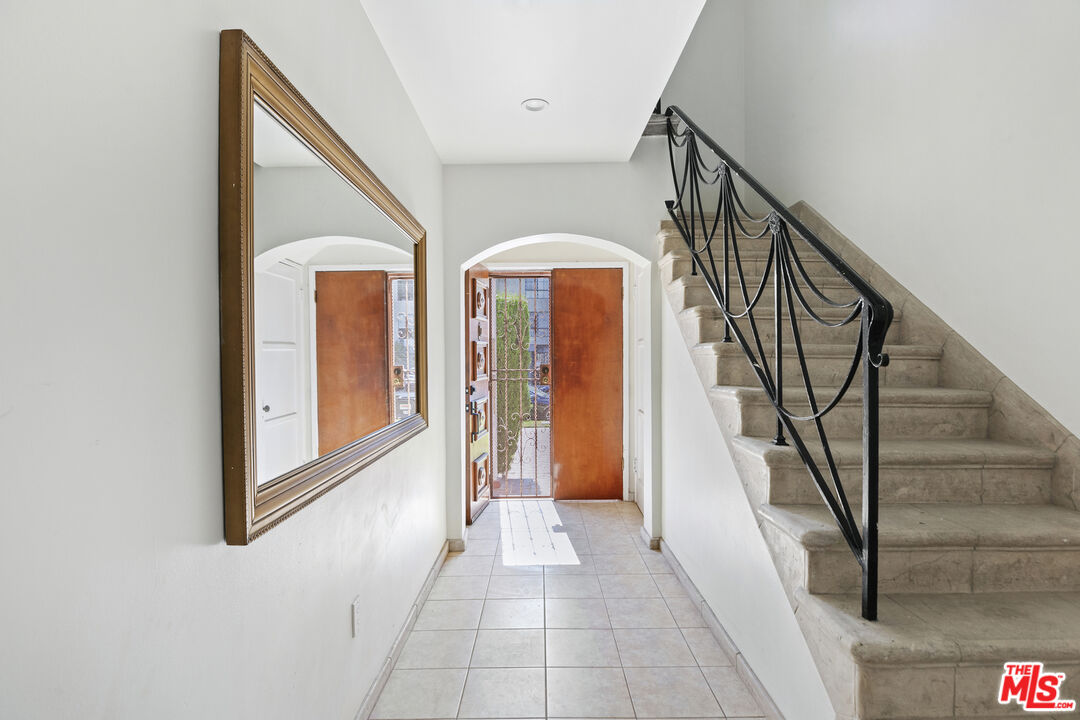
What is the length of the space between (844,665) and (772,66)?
3.80 metres

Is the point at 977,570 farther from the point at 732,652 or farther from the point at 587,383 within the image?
the point at 587,383

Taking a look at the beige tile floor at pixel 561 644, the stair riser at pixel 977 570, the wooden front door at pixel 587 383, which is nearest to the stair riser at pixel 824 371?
the stair riser at pixel 977 570

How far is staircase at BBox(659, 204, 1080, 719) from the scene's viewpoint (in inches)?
47.8

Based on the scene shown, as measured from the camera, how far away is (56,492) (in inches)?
27.3

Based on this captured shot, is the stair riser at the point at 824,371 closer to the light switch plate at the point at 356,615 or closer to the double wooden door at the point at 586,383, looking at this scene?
the light switch plate at the point at 356,615

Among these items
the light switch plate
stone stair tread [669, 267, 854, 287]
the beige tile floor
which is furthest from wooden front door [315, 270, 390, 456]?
stone stair tread [669, 267, 854, 287]

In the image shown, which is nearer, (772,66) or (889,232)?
(889,232)

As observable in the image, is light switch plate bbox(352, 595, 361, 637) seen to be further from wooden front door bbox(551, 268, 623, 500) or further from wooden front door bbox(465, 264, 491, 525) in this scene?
wooden front door bbox(551, 268, 623, 500)

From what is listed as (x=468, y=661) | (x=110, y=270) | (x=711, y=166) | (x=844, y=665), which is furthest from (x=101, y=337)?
(x=711, y=166)

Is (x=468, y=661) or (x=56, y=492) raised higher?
(x=56, y=492)

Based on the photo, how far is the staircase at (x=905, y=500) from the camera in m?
1.22

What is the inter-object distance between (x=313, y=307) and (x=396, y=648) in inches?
63.7

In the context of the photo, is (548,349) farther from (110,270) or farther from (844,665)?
(110,270)

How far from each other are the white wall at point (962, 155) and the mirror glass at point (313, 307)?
2.38 m
